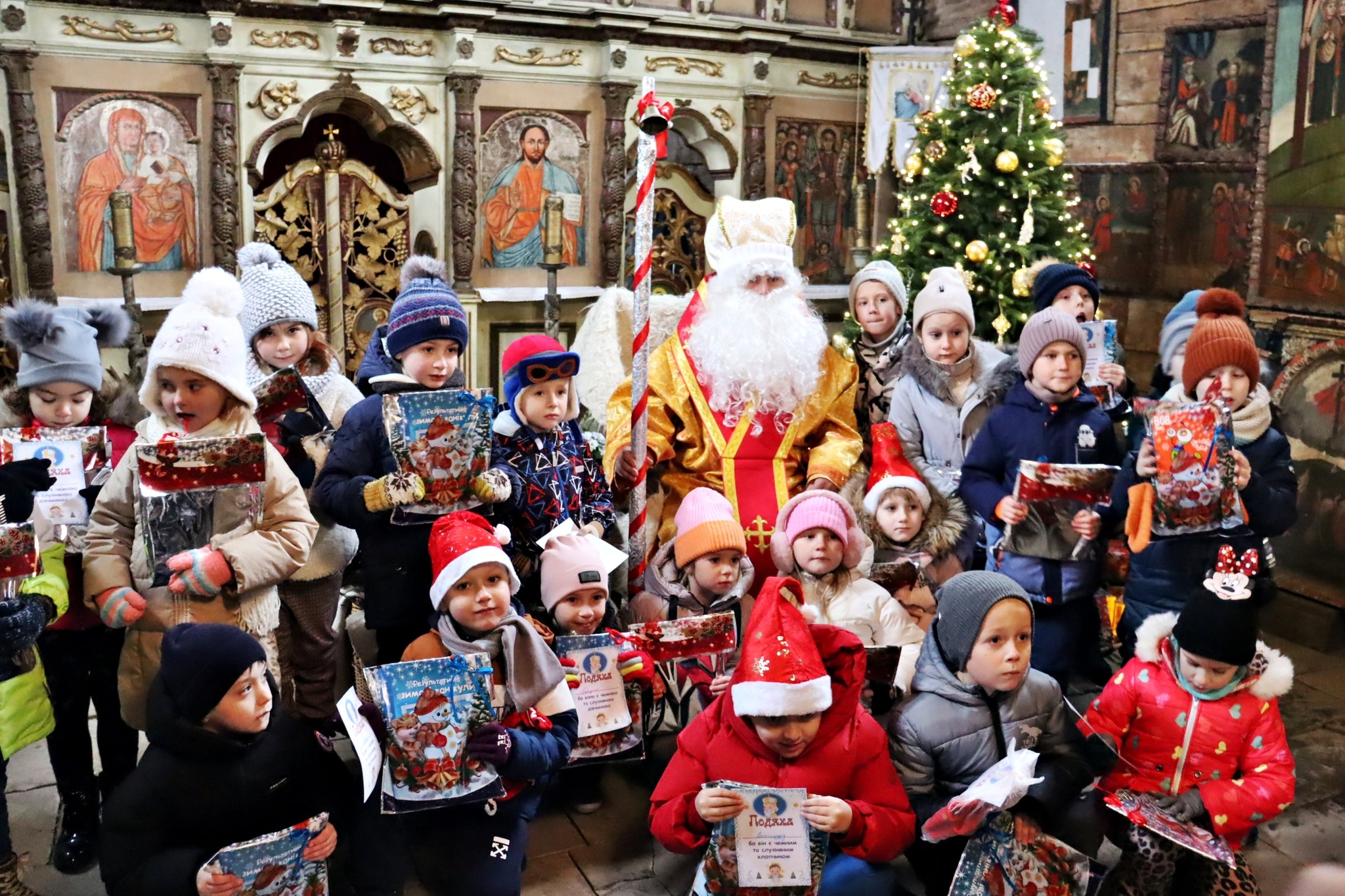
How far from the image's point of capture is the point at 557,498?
13.0 ft

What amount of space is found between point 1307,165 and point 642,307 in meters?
4.61

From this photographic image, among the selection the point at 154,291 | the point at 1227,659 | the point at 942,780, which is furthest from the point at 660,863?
the point at 154,291

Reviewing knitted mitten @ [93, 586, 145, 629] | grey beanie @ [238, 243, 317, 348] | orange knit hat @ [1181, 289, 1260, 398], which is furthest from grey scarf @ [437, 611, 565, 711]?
orange knit hat @ [1181, 289, 1260, 398]

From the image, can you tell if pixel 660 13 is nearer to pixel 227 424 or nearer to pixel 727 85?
pixel 727 85

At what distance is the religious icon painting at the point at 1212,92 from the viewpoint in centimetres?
840

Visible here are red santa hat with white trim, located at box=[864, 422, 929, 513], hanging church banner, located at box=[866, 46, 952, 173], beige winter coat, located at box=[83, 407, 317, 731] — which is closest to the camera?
beige winter coat, located at box=[83, 407, 317, 731]

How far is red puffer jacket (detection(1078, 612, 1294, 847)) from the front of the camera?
3.25 metres

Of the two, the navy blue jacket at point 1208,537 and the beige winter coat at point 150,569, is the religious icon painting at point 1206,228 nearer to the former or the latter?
the navy blue jacket at point 1208,537

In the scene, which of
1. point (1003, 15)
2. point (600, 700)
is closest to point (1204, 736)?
Answer: point (600, 700)

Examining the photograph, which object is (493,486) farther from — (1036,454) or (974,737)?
(1036,454)

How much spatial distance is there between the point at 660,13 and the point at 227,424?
7.33m

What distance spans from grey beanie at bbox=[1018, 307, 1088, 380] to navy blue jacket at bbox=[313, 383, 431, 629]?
7.10 feet

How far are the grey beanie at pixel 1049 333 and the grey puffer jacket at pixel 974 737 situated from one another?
4.64ft

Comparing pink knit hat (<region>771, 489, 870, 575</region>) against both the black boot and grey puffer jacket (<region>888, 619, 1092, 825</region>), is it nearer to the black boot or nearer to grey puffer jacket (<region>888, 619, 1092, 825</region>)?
grey puffer jacket (<region>888, 619, 1092, 825</region>)
